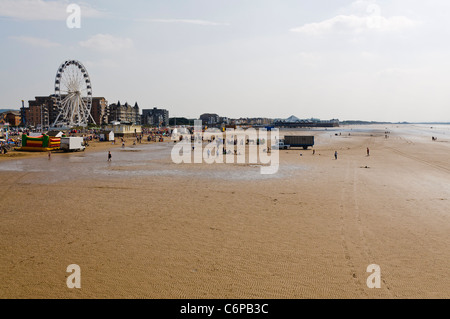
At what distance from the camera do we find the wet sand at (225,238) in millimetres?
7617

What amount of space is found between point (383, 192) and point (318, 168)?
1012 centimetres

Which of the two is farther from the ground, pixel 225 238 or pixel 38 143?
pixel 38 143

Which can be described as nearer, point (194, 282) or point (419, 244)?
point (194, 282)

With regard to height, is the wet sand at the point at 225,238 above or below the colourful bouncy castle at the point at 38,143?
below

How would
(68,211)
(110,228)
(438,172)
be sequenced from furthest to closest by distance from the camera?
(438,172) → (68,211) → (110,228)

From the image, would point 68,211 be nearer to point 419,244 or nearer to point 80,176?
point 80,176

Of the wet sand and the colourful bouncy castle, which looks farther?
the colourful bouncy castle

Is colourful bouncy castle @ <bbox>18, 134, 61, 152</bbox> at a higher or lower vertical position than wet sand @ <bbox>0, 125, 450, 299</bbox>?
higher

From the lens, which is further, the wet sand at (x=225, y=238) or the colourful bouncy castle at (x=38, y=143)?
the colourful bouncy castle at (x=38, y=143)

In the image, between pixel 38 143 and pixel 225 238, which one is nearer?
pixel 225 238

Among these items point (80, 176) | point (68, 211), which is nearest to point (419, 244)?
point (68, 211)

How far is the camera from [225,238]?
10.8 m

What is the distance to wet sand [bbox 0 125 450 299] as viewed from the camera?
762 cm

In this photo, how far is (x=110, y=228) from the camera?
1166cm
